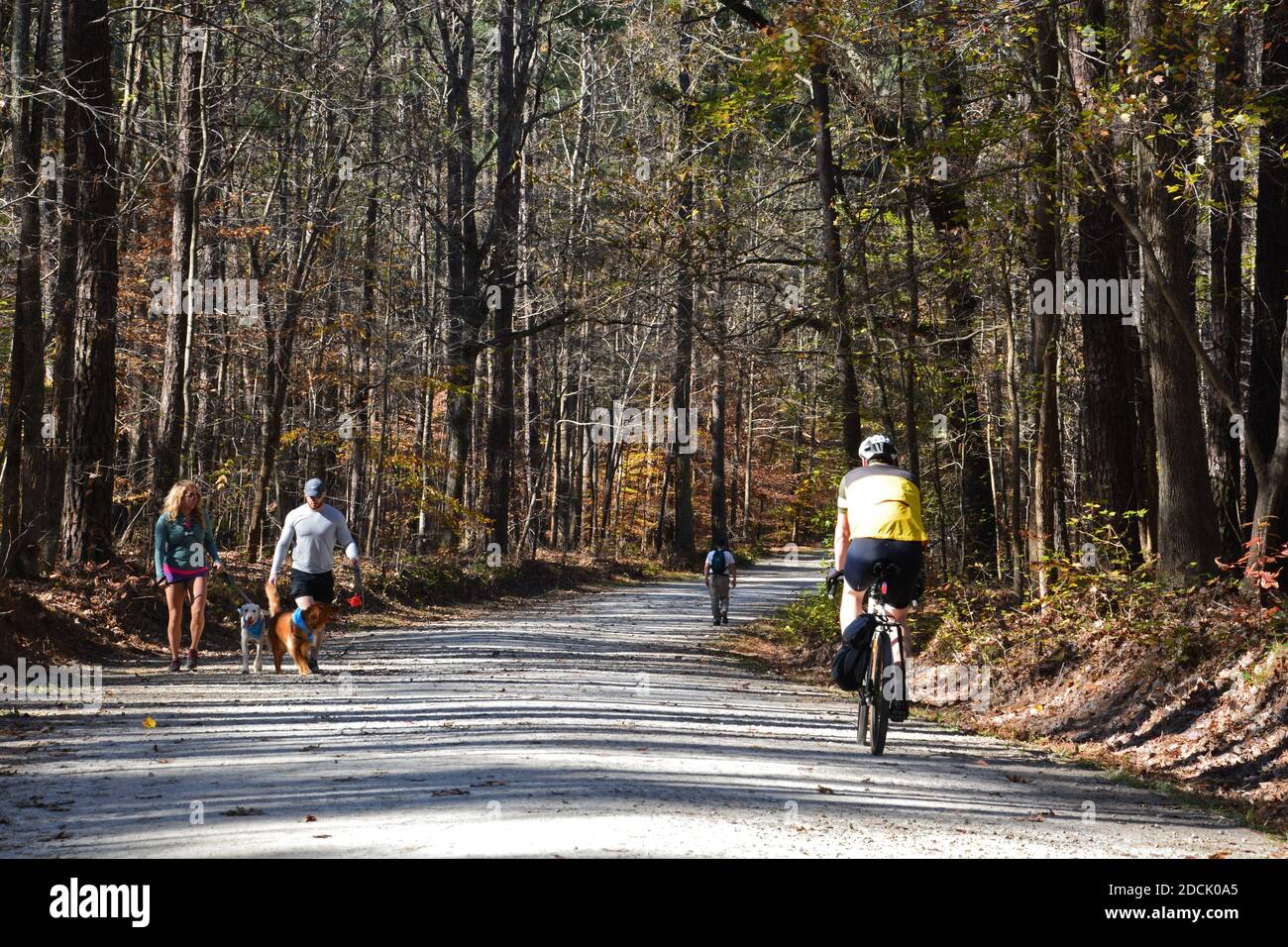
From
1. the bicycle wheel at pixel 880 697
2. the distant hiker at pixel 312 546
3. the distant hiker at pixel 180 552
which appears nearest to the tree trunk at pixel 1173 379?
the bicycle wheel at pixel 880 697

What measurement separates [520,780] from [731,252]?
A: 1381cm

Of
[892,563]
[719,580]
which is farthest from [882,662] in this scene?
[719,580]

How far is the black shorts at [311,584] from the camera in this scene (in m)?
14.6

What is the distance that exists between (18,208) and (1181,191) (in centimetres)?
1533

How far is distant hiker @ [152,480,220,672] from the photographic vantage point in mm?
14758

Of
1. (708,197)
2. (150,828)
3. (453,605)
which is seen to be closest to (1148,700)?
(150,828)

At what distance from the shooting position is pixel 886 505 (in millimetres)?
9875

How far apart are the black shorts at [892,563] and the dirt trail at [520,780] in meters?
1.35

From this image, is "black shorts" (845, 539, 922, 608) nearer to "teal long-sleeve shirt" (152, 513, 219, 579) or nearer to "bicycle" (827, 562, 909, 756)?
"bicycle" (827, 562, 909, 756)

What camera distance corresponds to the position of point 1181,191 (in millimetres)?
12828

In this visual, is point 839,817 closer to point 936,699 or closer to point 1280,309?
point 936,699

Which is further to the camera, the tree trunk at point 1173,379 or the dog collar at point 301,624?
the dog collar at point 301,624

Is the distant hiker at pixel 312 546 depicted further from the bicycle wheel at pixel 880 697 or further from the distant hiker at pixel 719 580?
the distant hiker at pixel 719 580

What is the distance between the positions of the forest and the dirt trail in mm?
4661
